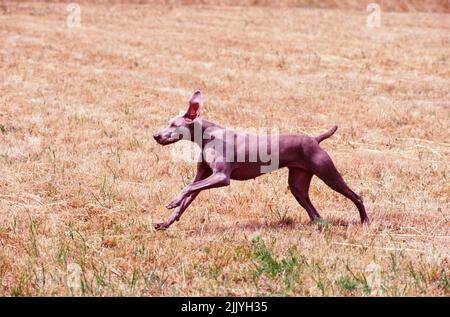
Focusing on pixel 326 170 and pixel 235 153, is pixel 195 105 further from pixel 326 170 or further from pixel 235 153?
pixel 326 170

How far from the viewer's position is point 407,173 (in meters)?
8.64

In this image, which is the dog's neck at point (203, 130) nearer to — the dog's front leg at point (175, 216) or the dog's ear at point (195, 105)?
the dog's ear at point (195, 105)

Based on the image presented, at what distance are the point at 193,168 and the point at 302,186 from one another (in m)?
2.57

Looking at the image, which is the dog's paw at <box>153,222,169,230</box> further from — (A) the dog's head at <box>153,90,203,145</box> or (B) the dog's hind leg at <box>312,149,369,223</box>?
(B) the dog's hind leg at <box>312,149,369,223</box>

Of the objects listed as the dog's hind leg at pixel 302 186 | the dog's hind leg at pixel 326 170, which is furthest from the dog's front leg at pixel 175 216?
the dog's hind leg at pixel 326 170

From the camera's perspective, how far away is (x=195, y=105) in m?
5.95

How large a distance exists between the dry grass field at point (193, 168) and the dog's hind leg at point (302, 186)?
0.18 metres

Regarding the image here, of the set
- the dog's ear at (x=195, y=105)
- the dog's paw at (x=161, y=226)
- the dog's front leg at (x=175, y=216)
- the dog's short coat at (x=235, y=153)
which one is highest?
the dog's ear at (x=195, y=105)

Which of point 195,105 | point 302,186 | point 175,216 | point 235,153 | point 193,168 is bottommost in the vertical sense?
point 193,168

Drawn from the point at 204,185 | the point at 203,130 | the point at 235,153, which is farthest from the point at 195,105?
the point at 204,185

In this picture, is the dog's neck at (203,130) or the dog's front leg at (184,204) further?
the dog's neck at (203,130)

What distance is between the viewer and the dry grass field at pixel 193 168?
4.90 m
